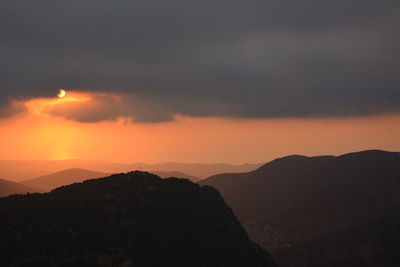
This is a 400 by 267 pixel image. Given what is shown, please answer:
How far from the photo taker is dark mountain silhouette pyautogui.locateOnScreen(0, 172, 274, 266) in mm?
133375

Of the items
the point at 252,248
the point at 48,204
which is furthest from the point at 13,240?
the point at 252,248

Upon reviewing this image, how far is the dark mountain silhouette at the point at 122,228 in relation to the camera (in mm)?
133375

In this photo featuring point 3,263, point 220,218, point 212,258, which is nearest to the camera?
point 3,263

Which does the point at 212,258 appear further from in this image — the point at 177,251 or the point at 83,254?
the point at 83,254

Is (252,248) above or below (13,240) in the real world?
below

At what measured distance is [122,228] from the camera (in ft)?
512

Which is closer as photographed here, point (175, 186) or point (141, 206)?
point (141, 206)

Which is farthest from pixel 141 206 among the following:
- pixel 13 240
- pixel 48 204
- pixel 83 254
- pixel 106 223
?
pixel 13 240

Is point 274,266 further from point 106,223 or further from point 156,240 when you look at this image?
point 106,223

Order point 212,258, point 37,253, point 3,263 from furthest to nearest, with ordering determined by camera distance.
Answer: point 212,258 < point 37,253 < point 3,263

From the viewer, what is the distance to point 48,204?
160625mm

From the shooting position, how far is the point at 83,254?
444 feet

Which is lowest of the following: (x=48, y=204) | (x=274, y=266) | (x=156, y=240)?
(x=274, y=266)

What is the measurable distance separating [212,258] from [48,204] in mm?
53433
